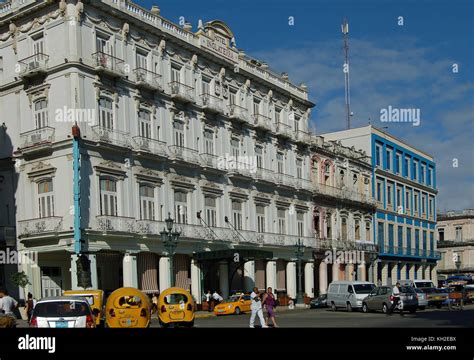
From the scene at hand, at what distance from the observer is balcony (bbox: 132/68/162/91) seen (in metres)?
30.7

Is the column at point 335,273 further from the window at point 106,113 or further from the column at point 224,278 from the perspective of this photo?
the window at point 106,113

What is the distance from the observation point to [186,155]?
1284 inches

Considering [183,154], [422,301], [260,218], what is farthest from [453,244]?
[260,218]

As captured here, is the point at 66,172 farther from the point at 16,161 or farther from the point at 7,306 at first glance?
the point at 7,306

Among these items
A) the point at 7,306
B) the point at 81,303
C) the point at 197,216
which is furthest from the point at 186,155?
the point at 81,303

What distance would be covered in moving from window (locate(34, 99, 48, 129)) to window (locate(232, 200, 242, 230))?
1270 cm

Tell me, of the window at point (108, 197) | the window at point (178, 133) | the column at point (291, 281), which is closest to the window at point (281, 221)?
the column at point (291, 281)

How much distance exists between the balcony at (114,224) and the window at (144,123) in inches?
173

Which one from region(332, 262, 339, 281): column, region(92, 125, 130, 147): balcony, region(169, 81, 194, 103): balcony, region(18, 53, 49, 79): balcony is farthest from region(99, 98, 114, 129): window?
region(332, 262, 339, 281): column

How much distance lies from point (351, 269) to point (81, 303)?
128ft

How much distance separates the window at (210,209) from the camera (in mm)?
34531

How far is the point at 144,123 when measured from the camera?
31.5 m

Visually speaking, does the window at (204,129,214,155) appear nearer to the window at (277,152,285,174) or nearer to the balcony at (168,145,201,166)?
the balcony at (168,145,201,166)

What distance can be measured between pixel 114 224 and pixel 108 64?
25.0ft
